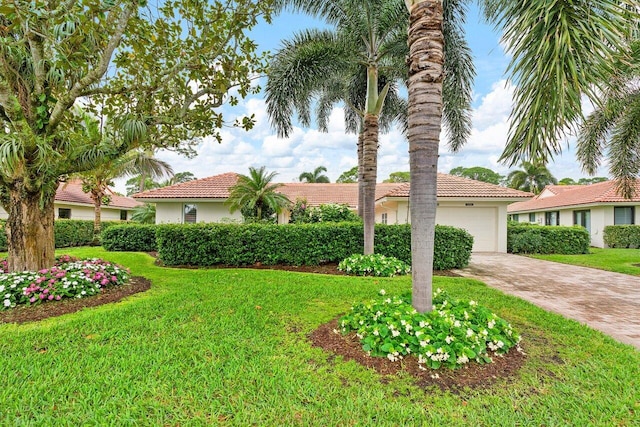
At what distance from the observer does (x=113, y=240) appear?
594 inches

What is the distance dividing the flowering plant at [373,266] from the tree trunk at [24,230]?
279 inches

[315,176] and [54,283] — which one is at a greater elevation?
[315,176]

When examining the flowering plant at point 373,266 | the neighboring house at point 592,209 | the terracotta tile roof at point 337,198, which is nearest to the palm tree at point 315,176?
the terracotta tile roof at point 337,198

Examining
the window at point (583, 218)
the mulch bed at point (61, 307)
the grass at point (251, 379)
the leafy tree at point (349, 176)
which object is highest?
the leafy tree at point (349, 176)

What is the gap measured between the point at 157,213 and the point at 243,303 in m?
13.9

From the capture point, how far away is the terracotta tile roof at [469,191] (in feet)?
49.5

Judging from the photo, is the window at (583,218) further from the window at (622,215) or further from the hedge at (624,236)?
the hedge at (624,236)

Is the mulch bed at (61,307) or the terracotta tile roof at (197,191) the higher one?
the terracotta tile roof at (197,191)

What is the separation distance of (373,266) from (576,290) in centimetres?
499

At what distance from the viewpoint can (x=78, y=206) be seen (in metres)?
21.9

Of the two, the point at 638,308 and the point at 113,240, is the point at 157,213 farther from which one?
the point at 638,308

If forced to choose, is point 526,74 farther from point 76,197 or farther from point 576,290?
point 76,197

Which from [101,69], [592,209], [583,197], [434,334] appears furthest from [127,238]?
[583,197]

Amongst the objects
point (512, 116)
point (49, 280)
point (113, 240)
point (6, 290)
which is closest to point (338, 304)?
point (512, 116)
